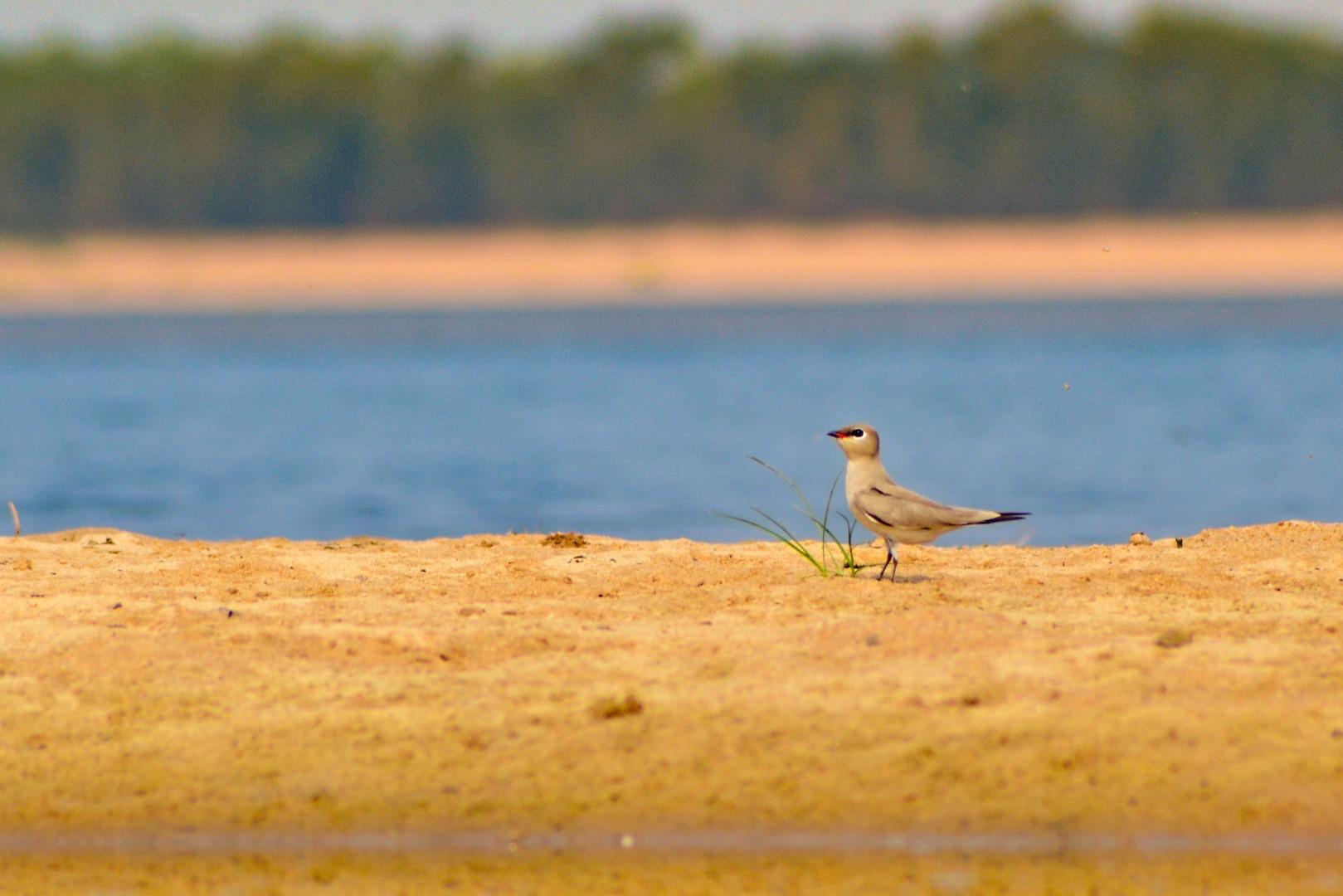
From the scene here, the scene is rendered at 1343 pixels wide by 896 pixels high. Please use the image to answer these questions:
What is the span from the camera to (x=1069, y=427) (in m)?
20.2

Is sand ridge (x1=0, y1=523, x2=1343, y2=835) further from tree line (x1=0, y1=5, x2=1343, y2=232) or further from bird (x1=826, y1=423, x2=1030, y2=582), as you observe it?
tree line (x1=0, y1=5, x2=1343, y2=232)

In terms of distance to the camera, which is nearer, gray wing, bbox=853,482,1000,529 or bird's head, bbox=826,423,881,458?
gray wing, bbox=853,482,1000,529

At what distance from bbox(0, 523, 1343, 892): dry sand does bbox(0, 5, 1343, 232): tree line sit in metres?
69.6

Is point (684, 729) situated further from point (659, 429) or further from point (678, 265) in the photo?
point (678, 265)

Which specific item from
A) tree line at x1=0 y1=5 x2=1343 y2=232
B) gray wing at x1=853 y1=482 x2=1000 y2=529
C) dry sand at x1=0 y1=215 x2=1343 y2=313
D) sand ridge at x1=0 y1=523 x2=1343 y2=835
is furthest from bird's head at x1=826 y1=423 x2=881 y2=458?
tree line at x1=0 y1=5 x2=1343 y2=232

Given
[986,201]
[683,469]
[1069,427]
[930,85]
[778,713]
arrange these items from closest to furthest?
[778,713]
[683,469]
[1069,427]
[986,201]
[930,85]

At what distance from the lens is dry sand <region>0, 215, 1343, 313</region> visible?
64500 mm

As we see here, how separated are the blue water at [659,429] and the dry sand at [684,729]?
265 centimetres

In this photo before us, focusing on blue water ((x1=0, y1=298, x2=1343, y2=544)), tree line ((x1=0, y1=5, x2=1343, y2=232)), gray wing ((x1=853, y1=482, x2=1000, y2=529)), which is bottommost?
gray wing ((x1=853, y1=482, x2=1000, y2=529))

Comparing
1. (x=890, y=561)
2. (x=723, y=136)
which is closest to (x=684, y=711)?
(x=890, y=561)

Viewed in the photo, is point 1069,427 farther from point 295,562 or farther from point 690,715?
point 690,715

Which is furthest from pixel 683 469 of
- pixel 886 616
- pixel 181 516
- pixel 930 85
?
pixel 930 85

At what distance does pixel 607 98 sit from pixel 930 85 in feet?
45.2

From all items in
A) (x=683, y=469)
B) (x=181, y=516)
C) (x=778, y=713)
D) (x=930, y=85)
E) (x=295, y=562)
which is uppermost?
(x=930, y=85)
